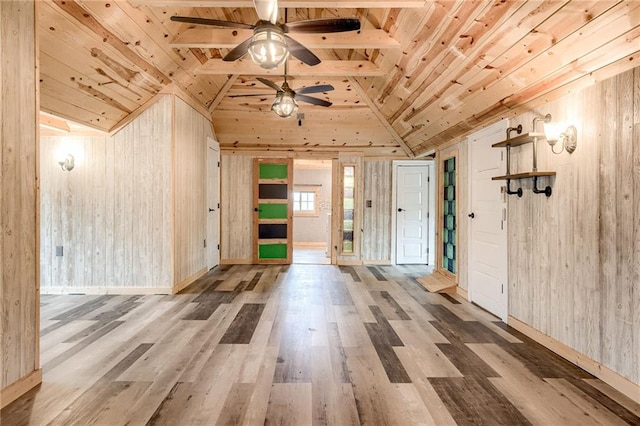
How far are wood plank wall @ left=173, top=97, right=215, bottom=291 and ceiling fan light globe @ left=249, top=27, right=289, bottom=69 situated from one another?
2.61m

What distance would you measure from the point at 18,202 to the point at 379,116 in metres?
5.27

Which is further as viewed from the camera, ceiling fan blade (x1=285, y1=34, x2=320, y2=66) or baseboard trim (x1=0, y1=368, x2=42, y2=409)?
ceiling fan blade (x1=285, y1=34, x2=320, y2=66)

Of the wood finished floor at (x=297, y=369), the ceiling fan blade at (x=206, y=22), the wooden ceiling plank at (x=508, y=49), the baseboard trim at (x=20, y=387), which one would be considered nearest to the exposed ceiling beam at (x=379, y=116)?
the wooden ceiling plank at (x=508, y=49)

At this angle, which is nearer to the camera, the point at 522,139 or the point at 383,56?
the point at 522,139

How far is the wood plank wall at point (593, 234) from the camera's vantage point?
2.09 metres

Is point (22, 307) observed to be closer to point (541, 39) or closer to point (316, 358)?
point (316, 358)

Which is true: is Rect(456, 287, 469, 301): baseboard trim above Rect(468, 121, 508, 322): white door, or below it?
below

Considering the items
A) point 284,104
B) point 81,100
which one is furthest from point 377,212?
point 81,100

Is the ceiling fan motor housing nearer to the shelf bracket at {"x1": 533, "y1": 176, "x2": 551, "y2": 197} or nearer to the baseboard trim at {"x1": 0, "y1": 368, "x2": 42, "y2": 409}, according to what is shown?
the shelf bracket at {"x1": 533, "y1": 176, "x2": 551, "y2": 197}

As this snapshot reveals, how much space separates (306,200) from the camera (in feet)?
33.8

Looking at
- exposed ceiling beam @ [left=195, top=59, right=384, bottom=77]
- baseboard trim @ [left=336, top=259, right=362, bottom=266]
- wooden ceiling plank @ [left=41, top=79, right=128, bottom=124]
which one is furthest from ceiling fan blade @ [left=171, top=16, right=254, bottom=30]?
baseboard trim @ [left=336, top=259, right=362, bottom=266]

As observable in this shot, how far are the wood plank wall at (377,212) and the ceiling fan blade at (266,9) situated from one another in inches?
183

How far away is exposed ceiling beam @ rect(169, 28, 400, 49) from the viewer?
3613mm

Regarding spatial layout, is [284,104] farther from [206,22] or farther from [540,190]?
[540,190]
